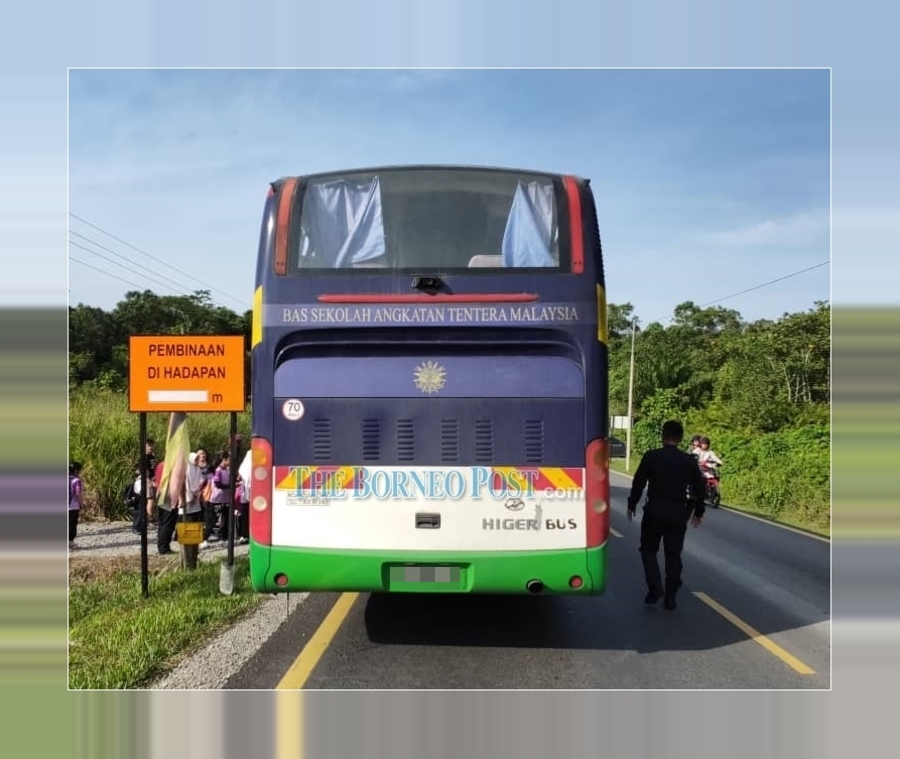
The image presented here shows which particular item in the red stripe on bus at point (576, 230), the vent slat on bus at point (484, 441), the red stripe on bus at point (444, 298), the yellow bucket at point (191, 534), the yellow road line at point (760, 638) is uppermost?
the red stripe on bus at point (576, 230)

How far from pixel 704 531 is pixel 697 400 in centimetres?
2917

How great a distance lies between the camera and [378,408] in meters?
5.81

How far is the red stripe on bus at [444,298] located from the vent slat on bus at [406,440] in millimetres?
889

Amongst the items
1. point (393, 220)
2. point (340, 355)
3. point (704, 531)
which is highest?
point (393, 220)

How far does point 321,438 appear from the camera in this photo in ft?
19.2

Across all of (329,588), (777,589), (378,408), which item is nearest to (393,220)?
(378,408)

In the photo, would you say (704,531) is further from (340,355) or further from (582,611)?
(340,355)

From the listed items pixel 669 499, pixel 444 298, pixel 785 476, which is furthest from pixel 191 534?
pixel 785 476

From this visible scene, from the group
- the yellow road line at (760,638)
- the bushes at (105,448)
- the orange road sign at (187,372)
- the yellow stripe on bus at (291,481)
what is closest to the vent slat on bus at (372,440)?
the yellow stripe on bus at (291,481)

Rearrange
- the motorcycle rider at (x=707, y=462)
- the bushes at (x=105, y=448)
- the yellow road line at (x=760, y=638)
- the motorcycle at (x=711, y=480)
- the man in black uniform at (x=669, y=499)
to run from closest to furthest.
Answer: the yellow road line at (x=760, y=638), the man in black uniform at (x=669, y=499), the bushes at (x=105, y=448), the motorcycle rider at (x=707, y=462), the motorcycle at (x=711, y=480)

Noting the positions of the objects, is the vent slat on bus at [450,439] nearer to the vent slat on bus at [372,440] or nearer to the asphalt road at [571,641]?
the vent slat on bus at [372,440]

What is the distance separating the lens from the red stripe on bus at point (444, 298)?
18.8 ft

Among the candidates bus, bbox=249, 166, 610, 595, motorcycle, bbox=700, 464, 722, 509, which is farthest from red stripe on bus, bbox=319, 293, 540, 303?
motorcycle, bbox=700, 464, 722, 509

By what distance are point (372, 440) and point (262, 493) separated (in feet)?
2.98
